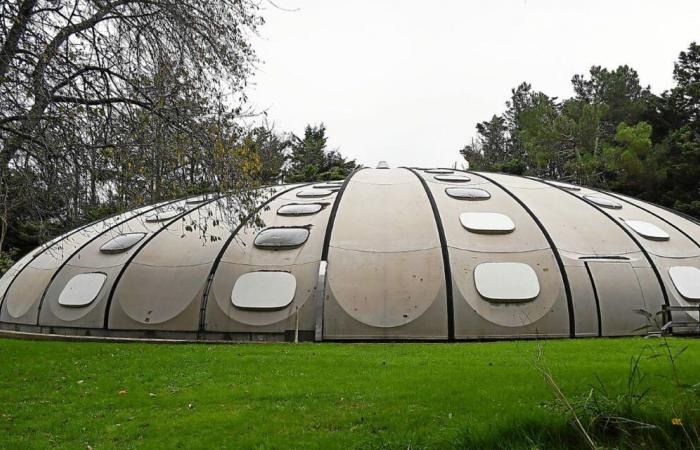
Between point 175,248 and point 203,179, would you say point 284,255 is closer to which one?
point 175,248

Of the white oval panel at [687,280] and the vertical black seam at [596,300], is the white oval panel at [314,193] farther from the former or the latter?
the white oval panel at [687,280]

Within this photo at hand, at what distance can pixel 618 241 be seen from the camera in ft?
50.3

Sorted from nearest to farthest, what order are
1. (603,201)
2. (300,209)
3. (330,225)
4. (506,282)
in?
(506,282) < (330,225) < (300,209) < (603,201)

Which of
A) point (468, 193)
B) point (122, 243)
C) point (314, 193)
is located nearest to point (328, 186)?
point (314, 193)

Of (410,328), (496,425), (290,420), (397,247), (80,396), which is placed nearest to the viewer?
(496,425)

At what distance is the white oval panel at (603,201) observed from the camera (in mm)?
17766

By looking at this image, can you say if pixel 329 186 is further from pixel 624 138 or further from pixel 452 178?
pixel 624 138

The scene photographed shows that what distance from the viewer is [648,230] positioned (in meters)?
16.3

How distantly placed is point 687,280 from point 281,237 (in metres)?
11.1

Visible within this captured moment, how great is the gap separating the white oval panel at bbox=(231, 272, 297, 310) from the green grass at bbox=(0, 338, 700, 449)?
2028 millimetres

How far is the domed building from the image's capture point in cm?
1326

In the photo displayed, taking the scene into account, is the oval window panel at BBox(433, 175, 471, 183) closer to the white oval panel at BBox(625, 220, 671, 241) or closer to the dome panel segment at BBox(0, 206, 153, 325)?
the white oval panel at BBox(625, 220, 671, 241)

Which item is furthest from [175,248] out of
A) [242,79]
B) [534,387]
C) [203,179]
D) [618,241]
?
[618,241]

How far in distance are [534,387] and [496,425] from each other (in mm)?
2078
